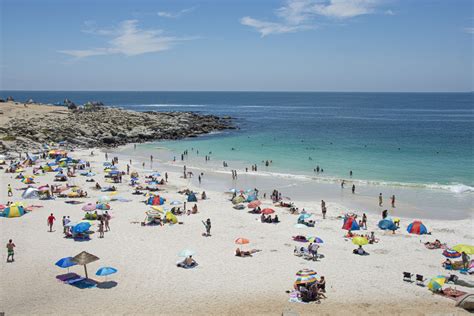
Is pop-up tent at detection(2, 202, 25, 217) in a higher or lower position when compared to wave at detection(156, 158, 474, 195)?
higher

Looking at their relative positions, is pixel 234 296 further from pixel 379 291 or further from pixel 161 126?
pixel 161 126

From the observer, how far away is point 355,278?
16.6 m

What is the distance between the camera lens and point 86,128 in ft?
207

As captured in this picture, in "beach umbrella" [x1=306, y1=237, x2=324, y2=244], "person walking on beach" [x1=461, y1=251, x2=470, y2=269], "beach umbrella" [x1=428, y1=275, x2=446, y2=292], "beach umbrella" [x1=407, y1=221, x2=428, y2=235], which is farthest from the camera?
"beach umbrella" [x1=407, y1=221, x2=428, y2=235]

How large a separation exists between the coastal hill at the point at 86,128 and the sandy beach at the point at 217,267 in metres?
32.3

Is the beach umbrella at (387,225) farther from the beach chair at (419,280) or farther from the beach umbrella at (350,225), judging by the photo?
the beach chair at (419,280)

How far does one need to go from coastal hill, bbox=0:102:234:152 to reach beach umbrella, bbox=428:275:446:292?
4795 centimetres

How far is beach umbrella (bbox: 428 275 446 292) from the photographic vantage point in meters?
15.4

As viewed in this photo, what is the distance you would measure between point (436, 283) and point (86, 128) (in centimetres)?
5742

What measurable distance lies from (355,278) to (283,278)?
115 inches

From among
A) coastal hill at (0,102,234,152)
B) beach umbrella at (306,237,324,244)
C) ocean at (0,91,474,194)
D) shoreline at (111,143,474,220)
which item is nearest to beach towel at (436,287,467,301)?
beach umbrella at (306,237,324,244)

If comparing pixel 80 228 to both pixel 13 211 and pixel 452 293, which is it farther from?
pixel 452 293

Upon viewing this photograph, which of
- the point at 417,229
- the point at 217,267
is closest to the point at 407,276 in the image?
the point at 417,229

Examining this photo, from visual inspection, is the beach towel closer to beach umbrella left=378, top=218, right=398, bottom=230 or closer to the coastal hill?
beach umbrella left=378, top=218, right=398, bottom=230
